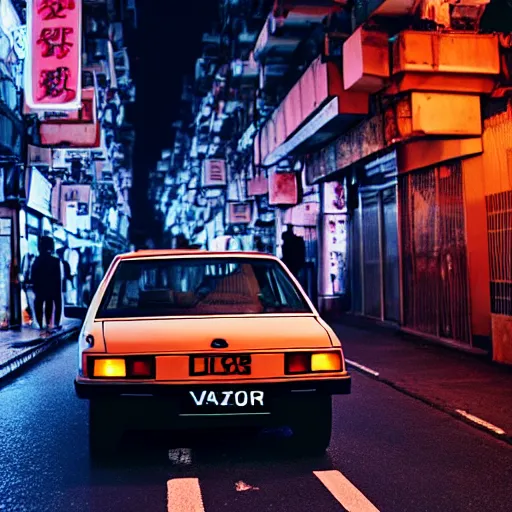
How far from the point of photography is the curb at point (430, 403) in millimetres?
5562

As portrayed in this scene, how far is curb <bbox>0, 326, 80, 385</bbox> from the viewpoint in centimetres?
939

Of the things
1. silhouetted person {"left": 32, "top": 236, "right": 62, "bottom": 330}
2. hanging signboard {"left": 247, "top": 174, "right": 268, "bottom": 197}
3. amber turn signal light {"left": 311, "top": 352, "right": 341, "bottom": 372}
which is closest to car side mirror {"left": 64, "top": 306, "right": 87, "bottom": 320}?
amber turn signal light {"left": 311, "top": 352, "right": 341, "bottom": 372}

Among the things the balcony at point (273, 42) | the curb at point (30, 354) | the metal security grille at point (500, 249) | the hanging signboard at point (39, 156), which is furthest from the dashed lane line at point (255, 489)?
the hanging signboard at point (39, 156)

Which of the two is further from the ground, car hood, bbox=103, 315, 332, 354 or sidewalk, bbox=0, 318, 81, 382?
car hood, bbox=103, 315, 332, 354

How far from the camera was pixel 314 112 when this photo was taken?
14.7m

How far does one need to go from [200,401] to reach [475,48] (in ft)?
28.5

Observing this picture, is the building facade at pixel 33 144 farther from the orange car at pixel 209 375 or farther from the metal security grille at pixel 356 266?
the orange car at pixel 209 375

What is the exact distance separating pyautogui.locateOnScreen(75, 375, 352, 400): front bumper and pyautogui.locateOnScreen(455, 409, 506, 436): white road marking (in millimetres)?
1947

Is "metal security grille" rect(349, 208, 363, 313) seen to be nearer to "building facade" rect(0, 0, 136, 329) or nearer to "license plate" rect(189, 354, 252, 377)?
"building facade" rect(0, 0, 136, 329)

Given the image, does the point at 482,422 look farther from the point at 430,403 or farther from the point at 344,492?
the point at 344,492

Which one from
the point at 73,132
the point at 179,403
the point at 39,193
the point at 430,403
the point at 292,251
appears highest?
the point at 73,132

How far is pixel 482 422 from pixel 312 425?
2028mm

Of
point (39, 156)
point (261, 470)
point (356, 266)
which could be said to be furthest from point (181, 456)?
point (39, 156)

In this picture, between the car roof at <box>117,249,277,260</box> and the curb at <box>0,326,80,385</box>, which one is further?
the curb at <box>0,326,80,385</box>
